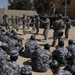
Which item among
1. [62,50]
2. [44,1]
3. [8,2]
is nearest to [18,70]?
[62,50]

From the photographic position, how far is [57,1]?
50.2 meters

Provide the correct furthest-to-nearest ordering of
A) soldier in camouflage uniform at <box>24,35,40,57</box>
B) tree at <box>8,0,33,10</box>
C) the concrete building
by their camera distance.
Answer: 1. tree at <box>8,0,33,10</box>
2. the concrete building
3. soldier in camouflage uniform at <box>24,35,40,57</box>

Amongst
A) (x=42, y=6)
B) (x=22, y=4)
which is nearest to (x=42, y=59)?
(x=42, y=6)

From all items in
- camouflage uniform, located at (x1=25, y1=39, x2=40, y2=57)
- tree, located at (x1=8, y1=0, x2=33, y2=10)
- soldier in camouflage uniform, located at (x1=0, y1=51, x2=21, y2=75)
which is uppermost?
soldier in camouflage uniform, located at (x1=0, y1=51, x2=21, y2=75)

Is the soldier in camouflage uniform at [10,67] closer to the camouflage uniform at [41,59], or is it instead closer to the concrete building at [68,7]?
the camouflage uniform at [41,59]

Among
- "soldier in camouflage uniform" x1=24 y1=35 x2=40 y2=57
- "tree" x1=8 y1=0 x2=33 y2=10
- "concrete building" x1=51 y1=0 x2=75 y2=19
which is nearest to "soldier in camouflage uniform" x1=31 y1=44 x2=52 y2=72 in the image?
"soldier in camouflage uniform" x1=24 y1=35 x2=40 y2=57

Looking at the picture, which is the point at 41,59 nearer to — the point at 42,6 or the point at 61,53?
the point at 61,53

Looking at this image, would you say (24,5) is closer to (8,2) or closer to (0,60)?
(8,2)

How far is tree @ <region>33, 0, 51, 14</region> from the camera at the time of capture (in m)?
48.6

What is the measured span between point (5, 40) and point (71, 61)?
6401mm

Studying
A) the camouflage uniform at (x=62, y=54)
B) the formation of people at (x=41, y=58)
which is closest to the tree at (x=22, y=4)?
the formation of people at (x=41, y=58)

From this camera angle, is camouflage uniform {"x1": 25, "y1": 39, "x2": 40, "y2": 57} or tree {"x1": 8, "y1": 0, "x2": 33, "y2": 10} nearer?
camouflage uniform {"x1": 25, "y1": 39, "x2": 40, "y2": 57}

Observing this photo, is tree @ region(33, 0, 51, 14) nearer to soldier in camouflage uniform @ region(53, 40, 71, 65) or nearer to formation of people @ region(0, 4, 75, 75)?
formation of people @ region(0, 4, 75, 75)

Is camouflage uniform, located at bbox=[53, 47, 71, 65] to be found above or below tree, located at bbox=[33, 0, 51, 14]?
above
